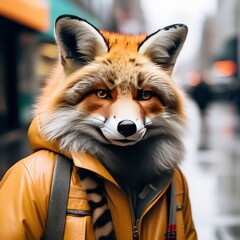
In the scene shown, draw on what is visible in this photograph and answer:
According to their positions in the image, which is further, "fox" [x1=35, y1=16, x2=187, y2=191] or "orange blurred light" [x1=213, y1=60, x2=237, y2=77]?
"orange blurred light" [x1=213, y1=60, x2=237, y2=77]

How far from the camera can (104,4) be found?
36.4 meters

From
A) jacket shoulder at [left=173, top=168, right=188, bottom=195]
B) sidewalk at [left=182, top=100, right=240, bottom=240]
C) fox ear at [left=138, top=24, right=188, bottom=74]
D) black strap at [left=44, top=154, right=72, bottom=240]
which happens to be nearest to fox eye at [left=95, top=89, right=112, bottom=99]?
fox ear at [left=138, top=24, right=188, bottom=74]

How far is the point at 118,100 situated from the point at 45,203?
498 mm

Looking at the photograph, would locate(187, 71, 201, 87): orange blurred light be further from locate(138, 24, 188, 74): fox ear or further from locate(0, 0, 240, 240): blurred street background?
locate(138, 24, 188, 74): fox ear

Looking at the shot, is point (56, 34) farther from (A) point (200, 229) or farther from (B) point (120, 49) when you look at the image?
(A) point (200, 229)

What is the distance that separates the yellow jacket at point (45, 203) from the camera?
1942 millimetres

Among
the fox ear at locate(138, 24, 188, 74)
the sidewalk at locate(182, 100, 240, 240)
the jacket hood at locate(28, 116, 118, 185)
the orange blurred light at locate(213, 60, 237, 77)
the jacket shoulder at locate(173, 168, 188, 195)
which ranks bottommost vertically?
the sidewalk at locate(182, 100, 240, 240)

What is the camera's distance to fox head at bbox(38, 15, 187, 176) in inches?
76.6

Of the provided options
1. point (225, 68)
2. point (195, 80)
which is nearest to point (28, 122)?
point (195, 80)

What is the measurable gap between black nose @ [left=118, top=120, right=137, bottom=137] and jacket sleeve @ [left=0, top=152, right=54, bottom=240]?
0.37 meters

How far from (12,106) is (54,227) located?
12.7 m

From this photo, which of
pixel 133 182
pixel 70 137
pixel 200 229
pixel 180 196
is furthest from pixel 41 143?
pixel 200 229

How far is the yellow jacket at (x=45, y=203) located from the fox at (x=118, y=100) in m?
0.07

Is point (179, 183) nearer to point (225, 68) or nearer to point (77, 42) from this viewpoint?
point (77, 42)
